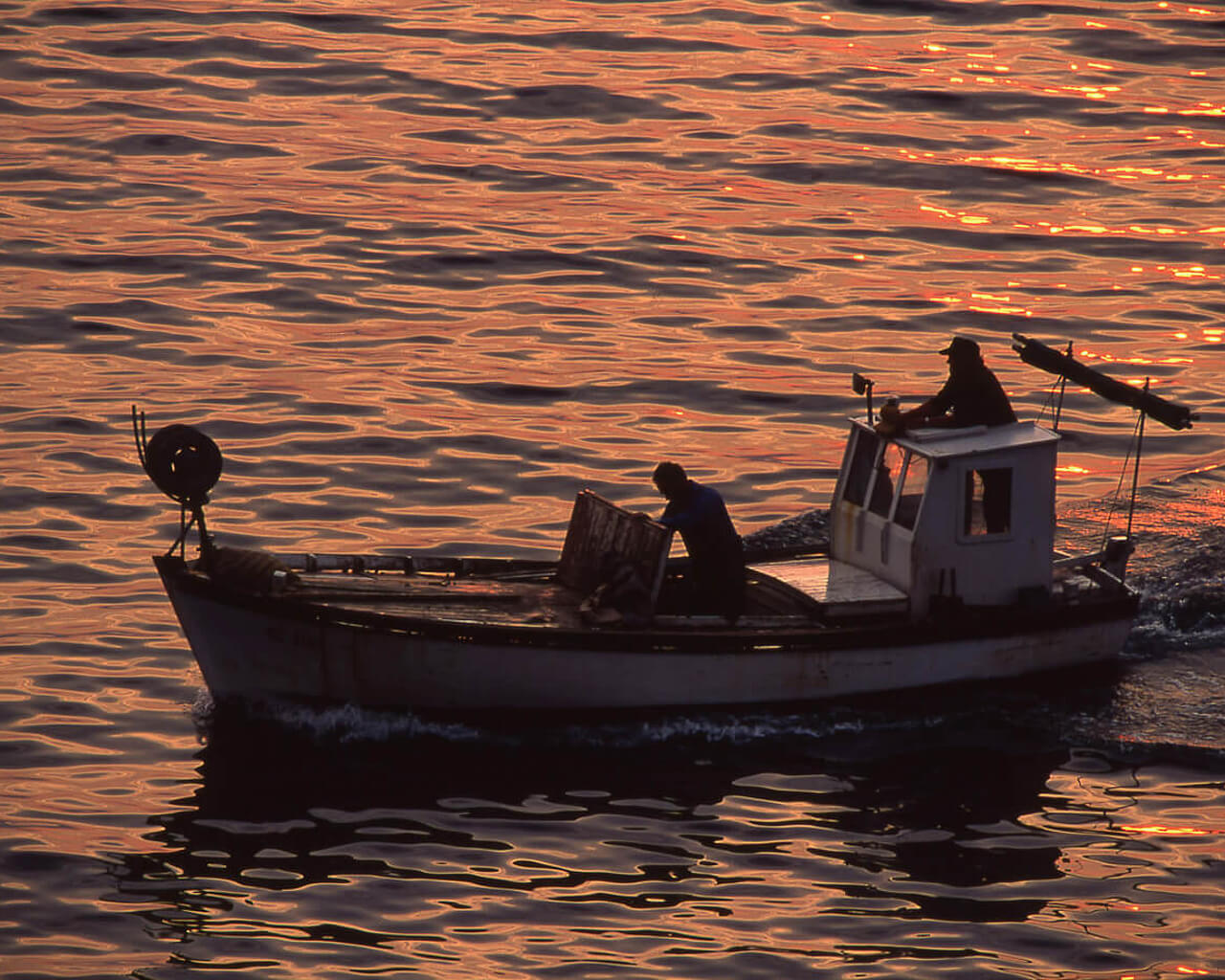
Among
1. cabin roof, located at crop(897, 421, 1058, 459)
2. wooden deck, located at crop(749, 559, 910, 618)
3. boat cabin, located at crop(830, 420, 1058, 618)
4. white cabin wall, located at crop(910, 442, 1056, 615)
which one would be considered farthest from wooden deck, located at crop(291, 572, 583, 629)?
cabin roof, located at crop(897, 421, 1058, 459)

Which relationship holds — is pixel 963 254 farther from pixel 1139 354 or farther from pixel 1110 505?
pixel 1110 505

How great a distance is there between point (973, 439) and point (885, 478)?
0.94 metres

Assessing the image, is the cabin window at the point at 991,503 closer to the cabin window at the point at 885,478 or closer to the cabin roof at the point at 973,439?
the cabin roof at the point at 973,439

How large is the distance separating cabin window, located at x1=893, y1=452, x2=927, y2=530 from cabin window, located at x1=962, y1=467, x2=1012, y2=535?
0.49 metres

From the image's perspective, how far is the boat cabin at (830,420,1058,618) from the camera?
753 inches

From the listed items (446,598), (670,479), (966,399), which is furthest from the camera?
(966,399)

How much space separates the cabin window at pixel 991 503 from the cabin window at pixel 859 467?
1.12 metres

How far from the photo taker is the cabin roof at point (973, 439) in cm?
1909

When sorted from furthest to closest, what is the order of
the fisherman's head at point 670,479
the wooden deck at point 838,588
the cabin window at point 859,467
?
the cabin window at point 859,467 → the wooden deck at point 838,588 → the fisherman's head at point 670,479

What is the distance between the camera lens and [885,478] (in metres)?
19.7

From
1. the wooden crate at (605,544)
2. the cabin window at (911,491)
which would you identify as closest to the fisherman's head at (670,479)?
the wooden crate at (605,544)

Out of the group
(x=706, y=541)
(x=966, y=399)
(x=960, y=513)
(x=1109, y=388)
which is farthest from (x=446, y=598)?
(x=1109, y=388)

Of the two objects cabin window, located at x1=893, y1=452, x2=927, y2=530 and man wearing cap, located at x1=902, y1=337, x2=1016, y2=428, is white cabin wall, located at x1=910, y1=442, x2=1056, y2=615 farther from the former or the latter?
man wearing cap, located at x1=902, y1=337, x2=1016, y2=428

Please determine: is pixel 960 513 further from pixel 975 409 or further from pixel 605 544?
pixel 605 544
